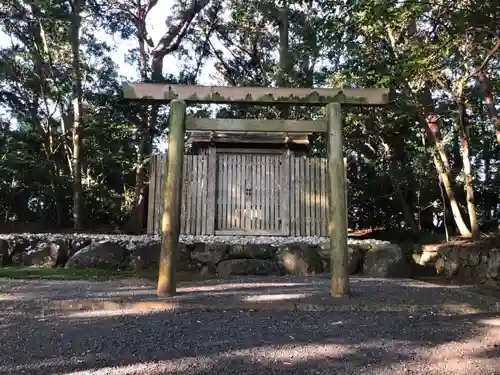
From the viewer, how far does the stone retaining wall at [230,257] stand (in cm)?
773

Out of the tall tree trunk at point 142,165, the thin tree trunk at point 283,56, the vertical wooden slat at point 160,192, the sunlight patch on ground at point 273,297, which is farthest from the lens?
the thin tree trunk at point 283,56

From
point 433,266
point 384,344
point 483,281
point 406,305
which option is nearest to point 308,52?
point 433,266

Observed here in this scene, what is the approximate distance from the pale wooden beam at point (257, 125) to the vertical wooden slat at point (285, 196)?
470 cm

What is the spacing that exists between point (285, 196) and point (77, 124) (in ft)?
21.2

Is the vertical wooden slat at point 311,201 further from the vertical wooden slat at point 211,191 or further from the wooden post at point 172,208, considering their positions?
the wooden post at point 172,208

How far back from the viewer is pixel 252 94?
5.25 meters

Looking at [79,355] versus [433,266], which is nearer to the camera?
[79,355]

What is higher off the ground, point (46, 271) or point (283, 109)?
point (283, 109)

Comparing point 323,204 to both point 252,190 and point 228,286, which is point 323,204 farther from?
point 228,286

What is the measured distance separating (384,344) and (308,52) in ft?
36.3

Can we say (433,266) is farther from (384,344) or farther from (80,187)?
(80,187)

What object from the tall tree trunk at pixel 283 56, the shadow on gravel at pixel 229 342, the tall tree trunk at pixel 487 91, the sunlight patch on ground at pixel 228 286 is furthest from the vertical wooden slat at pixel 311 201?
the shadow on gravel at pixel 229 342

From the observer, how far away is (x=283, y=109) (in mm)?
13328

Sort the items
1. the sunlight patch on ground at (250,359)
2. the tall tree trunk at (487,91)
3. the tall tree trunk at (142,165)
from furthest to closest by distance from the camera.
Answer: the tall tree trunk at (142,165), the tall tree trunk at (487,91), the sunlight patch on ground at (250,359)
